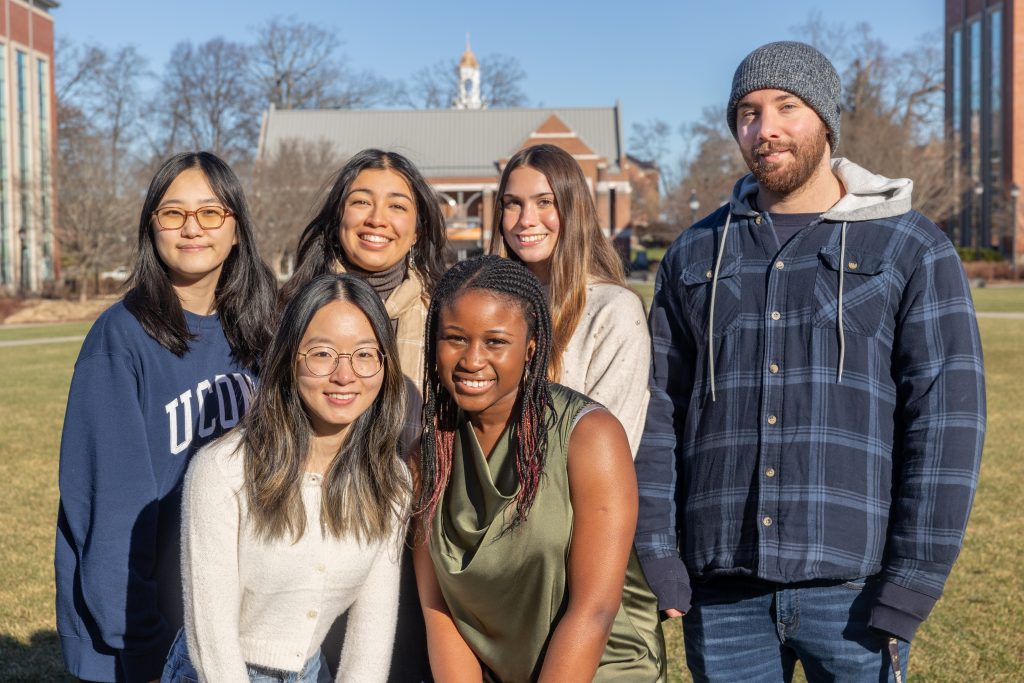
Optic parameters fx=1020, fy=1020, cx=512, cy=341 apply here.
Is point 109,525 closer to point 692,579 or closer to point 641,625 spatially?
point 641,625

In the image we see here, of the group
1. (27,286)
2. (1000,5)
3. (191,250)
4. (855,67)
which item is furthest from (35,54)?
(191,250)

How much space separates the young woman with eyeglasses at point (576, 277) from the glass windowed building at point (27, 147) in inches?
1584

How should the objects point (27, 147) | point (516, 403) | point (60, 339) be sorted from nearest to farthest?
point (516, 403), point (60, 339), point (27, 147)

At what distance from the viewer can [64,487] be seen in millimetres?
2768

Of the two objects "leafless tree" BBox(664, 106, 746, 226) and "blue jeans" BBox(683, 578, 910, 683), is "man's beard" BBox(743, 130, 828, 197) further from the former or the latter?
"leafless tree" BBox(664, 106, 746, 226)

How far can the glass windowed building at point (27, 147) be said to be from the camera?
41250 mm

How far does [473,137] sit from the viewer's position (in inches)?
2591

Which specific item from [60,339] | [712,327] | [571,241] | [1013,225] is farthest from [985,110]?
[712,327]

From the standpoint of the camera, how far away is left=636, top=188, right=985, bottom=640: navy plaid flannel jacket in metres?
2.63

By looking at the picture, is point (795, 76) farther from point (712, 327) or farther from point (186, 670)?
point (186, 670)

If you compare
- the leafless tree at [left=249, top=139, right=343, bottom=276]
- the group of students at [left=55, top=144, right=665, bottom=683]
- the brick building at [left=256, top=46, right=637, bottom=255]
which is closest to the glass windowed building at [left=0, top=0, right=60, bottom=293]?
the leafless tree at [left=249, top=139, right=343, bottom=276]

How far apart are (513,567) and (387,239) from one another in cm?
143

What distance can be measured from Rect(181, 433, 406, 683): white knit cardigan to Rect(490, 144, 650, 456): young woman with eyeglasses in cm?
73

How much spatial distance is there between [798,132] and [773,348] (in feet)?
1.97
